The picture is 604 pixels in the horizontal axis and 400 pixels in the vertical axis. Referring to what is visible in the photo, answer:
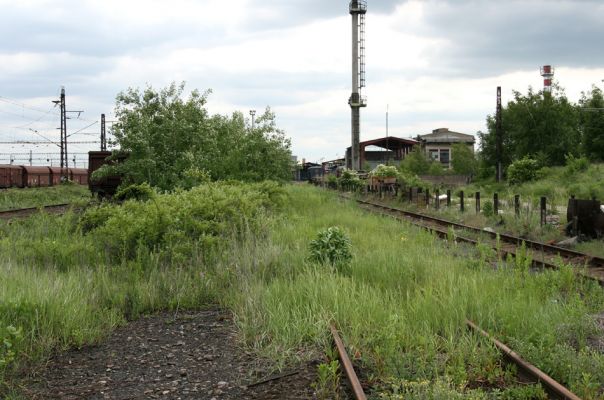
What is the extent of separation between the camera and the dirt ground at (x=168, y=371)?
15.3 ft

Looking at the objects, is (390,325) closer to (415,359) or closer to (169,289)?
(415,359)

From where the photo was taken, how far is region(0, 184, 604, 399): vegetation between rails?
15.6 ft

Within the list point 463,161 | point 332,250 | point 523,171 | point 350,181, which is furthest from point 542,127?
A: point 332,250

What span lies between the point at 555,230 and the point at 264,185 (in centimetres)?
944

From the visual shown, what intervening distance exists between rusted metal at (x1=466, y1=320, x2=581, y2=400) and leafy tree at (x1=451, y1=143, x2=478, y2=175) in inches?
2837

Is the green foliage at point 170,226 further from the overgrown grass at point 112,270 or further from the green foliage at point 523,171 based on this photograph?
the green foliage at point 523,171

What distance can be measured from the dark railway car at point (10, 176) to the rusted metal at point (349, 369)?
46385 mm

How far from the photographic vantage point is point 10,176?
4666cm

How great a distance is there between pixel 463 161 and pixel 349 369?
75027mm

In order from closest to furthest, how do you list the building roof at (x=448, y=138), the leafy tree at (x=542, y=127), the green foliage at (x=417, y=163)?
the leafy tree at (x=542, y=127), the green foliage at (x=417, y=163), the building roof at (x=448, y=138)

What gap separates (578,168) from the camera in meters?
39.0

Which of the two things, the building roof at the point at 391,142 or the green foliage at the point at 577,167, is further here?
the building roof at the point at 391,142

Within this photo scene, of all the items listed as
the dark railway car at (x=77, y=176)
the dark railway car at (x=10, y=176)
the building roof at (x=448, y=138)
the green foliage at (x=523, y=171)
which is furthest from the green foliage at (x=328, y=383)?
the building roof at (x=448, y=138)

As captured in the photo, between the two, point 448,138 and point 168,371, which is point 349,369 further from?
point 448,138
